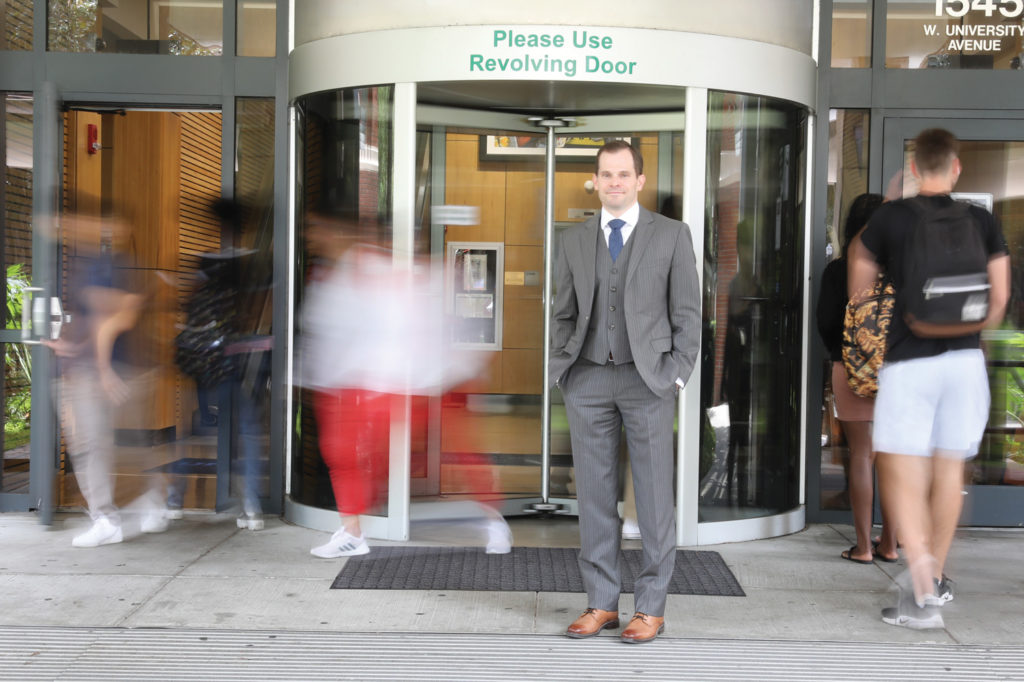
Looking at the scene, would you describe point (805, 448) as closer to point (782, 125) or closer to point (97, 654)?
point (782, 125)

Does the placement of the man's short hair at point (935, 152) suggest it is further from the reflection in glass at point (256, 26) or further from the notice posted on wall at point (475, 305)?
the reflection in glass at point (256, 26)

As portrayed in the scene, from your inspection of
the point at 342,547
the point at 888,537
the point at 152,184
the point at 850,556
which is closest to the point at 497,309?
the point at 342,547

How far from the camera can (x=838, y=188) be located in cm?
639

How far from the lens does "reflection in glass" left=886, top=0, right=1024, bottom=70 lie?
6.36 meters

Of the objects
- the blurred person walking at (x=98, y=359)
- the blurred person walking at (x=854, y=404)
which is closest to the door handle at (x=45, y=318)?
the blurred person walking at (x=98, y=359)

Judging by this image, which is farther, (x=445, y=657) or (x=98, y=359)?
(x=98, y=359)

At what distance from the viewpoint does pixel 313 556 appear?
5500mm

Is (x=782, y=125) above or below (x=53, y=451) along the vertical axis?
above

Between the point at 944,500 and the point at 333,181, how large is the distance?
11.5 feet

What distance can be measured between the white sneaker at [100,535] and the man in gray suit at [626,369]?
2.78 metres

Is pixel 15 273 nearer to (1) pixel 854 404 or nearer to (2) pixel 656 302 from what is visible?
(2) pixel 656 302

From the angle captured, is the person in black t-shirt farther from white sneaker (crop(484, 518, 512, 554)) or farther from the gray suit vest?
white sneaker (crop(484, 518, 512, 554))

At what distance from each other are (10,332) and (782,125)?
4624 millimetres

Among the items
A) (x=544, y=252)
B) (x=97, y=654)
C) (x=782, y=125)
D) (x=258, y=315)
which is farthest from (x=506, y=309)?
(x=97, y=654)
